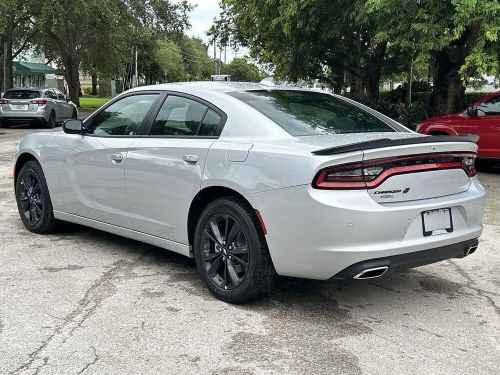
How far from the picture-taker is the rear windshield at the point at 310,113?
4414mm

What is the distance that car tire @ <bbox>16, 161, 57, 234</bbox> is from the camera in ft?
20.1

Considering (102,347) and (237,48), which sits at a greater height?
(237,48)

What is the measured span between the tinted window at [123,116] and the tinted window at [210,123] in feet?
2.47

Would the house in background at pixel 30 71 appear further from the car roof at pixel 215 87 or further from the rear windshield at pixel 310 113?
the rear windshield at pixel 310 113

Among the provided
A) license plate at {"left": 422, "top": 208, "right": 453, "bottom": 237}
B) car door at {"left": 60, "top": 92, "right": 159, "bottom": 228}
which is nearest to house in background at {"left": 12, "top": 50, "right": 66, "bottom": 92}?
car door at {"left": 60, "top": 92, "right": 159, "bottom": 228}

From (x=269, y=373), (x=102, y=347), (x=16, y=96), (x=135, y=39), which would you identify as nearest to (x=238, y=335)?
(x=269, y=373)

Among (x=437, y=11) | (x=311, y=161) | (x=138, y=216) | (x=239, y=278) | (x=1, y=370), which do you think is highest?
(x=437, y=11)

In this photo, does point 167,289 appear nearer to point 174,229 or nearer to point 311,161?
point 174,229

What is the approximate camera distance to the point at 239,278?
423 cm

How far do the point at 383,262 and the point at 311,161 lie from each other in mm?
783

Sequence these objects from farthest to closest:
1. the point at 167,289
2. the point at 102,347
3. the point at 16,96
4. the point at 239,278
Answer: the point at 16,96, the point at 167,289, the point at 239,278, the point at 102,347

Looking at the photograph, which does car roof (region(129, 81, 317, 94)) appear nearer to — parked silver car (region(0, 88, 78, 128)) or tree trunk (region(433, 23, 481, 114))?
tree trunk (region(433, 23, 481, 114))

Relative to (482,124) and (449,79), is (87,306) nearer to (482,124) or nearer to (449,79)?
(482,124)

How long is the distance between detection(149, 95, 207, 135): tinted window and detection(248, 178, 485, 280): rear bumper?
1.06 metres
